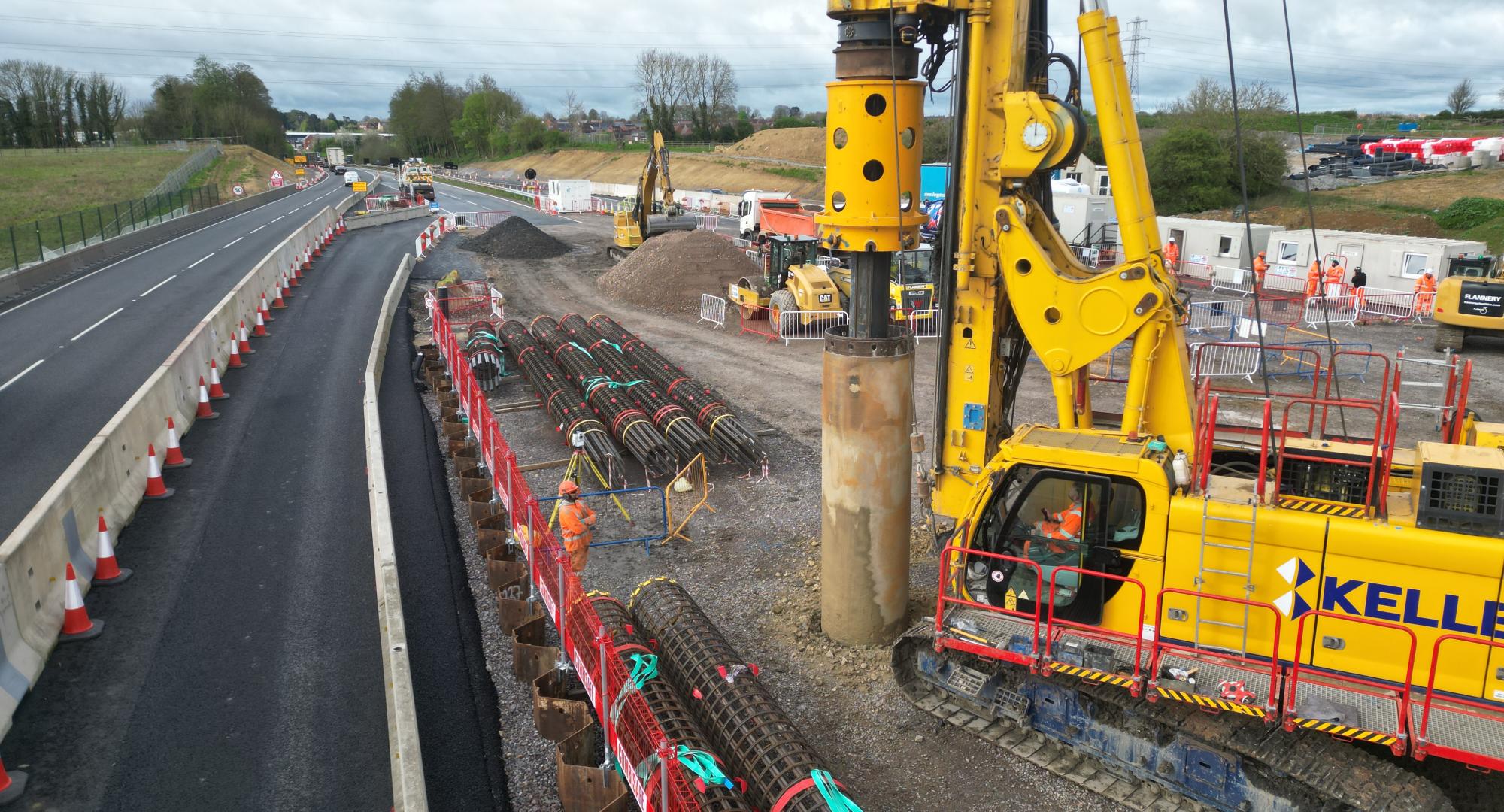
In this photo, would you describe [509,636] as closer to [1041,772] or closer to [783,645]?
[783,645]

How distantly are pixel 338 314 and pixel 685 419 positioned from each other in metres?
14.6

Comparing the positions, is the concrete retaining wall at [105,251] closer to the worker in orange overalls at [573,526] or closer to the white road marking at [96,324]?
the white road marking at [96,324]

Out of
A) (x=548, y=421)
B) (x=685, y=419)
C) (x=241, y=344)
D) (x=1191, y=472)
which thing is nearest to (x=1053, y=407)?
(x=685, y=419)

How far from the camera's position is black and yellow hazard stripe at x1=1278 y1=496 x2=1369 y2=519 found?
267 inches

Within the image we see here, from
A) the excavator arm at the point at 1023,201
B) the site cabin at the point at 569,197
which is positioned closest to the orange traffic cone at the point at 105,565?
the excavator arm at the point at 1023,201

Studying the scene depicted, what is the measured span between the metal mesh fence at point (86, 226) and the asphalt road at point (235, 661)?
73.0 feet

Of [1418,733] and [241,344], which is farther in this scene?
[241,344]

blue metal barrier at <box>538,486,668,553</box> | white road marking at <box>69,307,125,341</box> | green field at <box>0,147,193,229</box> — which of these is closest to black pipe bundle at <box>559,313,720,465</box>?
blue metal barrier at <box>538,486,668,553</box>

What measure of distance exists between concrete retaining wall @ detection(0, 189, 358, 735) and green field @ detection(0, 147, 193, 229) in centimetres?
4092

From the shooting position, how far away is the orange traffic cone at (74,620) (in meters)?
9.07

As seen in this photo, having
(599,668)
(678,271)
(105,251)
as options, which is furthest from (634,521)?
(105,251)

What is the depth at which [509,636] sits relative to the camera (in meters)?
9.69

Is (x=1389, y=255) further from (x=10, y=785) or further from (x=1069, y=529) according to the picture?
(x=10, y=785)

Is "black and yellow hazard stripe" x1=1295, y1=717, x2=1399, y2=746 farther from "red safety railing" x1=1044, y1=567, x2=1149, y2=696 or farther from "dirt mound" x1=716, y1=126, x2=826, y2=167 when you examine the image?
"dirt mound" x1=716, y1=126, x2=826, y2=167
